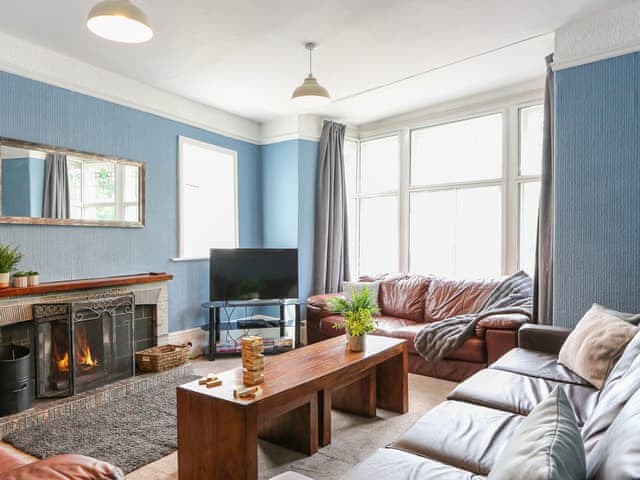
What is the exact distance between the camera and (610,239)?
293 centimetres

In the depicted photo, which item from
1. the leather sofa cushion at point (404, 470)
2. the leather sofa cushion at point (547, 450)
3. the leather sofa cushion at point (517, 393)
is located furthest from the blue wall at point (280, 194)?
the leather sofa cushion at point (547, 450)

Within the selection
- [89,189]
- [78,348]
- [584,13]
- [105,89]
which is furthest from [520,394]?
[105,89]

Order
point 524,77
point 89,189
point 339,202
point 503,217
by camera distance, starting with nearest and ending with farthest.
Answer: point 89,189, point 524,77, point 503,217, point 339,202

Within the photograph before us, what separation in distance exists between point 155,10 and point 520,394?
3097mm

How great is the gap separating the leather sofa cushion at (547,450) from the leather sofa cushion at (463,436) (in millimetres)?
Result: 515

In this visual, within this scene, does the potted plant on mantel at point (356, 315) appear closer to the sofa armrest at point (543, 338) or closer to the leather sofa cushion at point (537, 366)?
the leather sofa cushion at point (537, 366)

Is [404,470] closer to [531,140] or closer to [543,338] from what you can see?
[543,338]

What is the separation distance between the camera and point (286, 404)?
2146mm

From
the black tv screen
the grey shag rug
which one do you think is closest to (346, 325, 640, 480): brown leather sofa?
the grey shag rug

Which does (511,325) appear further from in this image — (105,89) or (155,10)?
(105,89)

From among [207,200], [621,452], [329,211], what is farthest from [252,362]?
[329,211]

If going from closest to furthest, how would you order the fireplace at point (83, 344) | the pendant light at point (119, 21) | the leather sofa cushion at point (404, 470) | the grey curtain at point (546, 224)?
the leather sofa cushion at point (404, 470), the pendant light at point (119, 21), the fireplace at point (83, 344), the grey curtain at point (546, 224)

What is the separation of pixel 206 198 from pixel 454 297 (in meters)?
2.87

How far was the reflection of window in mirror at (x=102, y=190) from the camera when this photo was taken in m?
3.60
